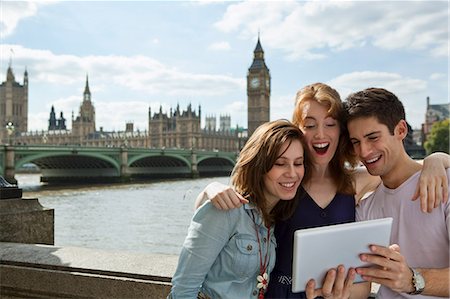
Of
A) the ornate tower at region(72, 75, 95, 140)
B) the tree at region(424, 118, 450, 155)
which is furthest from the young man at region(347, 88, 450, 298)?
the ornate tower at region(72, 75, 95, 140)

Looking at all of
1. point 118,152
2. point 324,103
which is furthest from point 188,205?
point 118,152

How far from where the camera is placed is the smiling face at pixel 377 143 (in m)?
1.54

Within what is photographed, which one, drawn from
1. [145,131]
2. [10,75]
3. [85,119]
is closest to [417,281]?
[145,131]

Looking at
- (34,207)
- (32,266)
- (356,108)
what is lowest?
(32,266)

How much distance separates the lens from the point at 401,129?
1.57 meters

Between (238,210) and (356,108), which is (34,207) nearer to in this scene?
(238,210)

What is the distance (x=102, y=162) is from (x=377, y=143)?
101 ft

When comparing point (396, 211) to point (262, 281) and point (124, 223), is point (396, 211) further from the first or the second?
point (124, 223)

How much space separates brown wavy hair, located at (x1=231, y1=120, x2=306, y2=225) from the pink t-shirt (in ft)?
1.06

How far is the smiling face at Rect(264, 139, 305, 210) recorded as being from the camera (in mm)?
1462

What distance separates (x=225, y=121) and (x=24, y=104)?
121ft

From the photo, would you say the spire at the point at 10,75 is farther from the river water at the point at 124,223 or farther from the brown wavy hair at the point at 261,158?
the brown wavy hair at the point at 261,158

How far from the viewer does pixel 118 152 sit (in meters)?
30.3

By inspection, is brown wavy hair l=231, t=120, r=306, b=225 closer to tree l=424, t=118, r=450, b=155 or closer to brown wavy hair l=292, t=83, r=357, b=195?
brown wavy hair l=292, t=83, r=357, b=195
